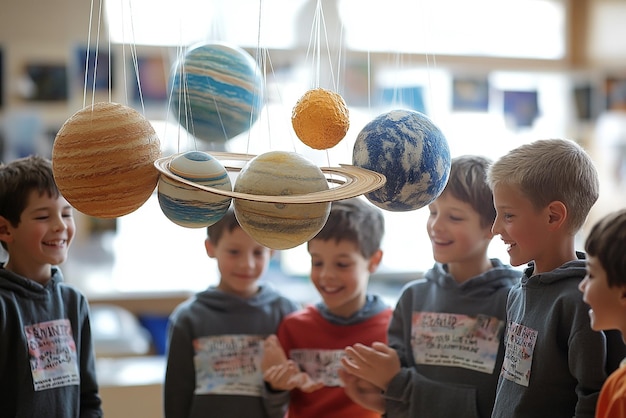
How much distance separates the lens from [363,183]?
4.60ft

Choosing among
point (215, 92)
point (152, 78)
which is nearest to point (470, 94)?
point (152, 78)

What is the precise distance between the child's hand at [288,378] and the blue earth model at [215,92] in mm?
682

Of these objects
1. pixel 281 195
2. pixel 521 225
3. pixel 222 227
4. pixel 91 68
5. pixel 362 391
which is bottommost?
pixel 362 391

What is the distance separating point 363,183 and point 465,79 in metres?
4.05

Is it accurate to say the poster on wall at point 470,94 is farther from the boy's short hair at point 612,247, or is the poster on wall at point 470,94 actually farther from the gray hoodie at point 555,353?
the boy's short hair at point 612,247

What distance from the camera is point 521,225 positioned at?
1.63 m

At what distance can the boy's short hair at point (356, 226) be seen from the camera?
2162 mm

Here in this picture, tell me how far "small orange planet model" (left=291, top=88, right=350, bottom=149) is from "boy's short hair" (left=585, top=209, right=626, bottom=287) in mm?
497

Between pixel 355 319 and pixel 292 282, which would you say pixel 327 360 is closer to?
pixel 355 319

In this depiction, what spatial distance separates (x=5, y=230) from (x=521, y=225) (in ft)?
3.99

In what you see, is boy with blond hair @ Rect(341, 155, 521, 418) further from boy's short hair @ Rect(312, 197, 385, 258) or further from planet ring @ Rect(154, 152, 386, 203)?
planet ring @ Rect(154, 152, 386, 203)

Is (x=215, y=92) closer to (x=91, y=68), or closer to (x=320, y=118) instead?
(x=320, y=118)

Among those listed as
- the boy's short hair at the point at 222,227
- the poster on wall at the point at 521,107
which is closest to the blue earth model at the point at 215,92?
the boy's short hair at the point at 222,227

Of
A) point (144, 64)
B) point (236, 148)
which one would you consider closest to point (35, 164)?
point (236, 148)
